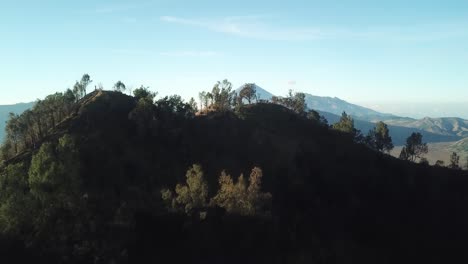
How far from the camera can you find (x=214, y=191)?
4375 inches

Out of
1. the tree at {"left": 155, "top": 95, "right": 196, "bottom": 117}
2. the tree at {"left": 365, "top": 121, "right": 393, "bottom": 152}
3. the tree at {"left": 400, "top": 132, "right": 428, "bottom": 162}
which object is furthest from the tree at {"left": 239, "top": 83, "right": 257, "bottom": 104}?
the tree at {"left": 400, "top": 132, "right": 428, "bottom": 162}

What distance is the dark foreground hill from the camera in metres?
67.6

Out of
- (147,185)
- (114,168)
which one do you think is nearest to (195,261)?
(147,185)

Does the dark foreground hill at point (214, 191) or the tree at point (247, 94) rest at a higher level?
the tree at point (247, 94)

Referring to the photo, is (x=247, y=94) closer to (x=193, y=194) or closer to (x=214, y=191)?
(x=214, y=191)

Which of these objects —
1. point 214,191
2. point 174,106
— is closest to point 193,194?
point 214,191

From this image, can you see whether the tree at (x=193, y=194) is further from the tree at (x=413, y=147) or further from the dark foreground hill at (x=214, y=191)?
the tree at (x=413, y=147)

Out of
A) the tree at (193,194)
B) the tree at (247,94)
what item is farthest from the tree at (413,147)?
the tree at (193,194)

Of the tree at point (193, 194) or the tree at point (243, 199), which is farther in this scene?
the tree at point (193, 194)

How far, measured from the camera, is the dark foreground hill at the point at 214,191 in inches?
2660

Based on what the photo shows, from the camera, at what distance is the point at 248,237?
8144cm

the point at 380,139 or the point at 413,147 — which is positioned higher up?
the point at 380,139

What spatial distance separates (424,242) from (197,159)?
7605cm

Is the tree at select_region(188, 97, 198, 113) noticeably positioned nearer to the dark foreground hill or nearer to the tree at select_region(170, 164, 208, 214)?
the dark foreground hill
